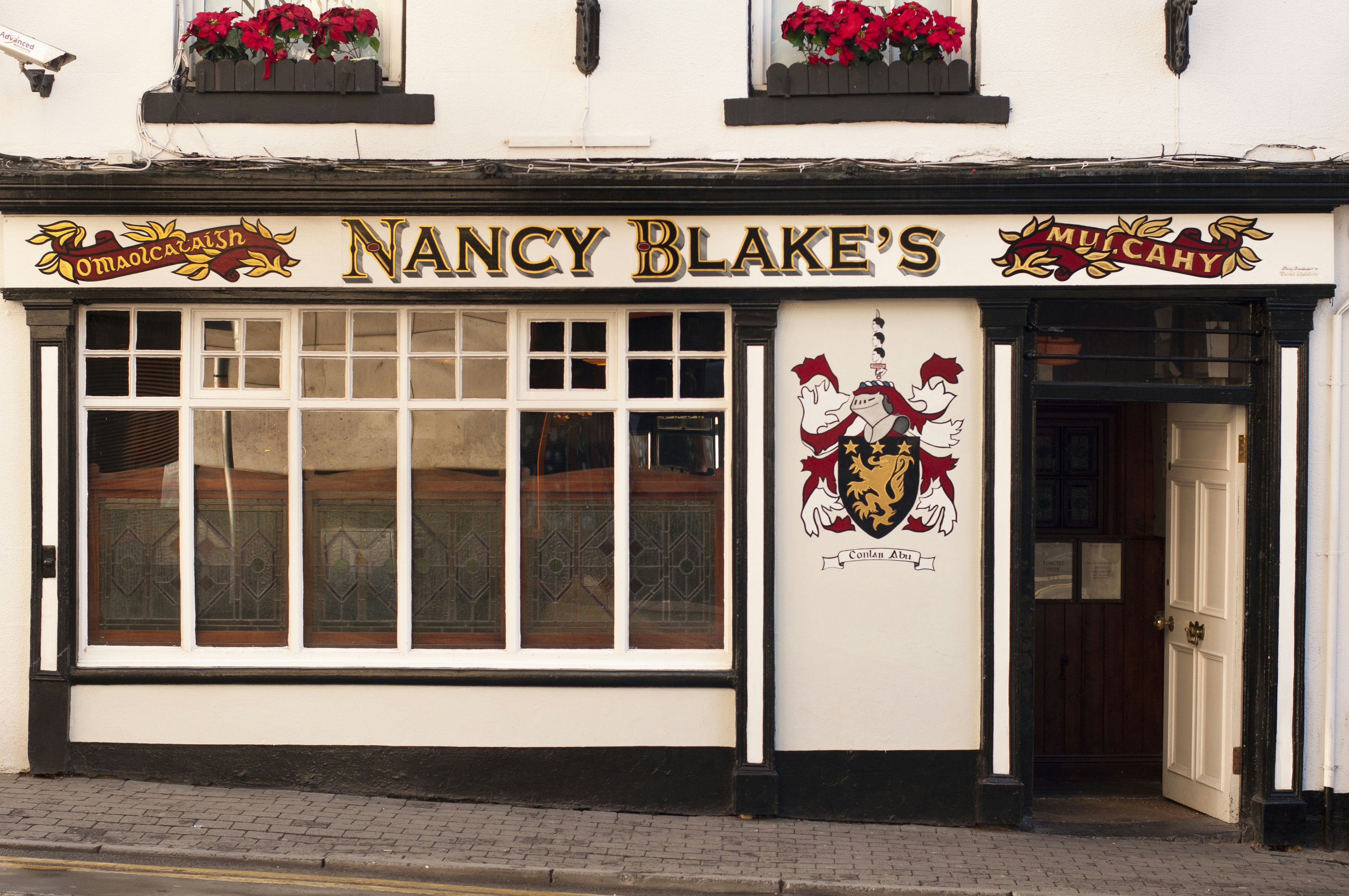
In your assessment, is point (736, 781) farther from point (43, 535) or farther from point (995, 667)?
point (43, 535)

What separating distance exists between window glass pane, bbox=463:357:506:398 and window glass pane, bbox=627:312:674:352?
845 mm

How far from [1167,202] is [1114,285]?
0.58 metres

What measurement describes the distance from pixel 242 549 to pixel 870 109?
493 cm

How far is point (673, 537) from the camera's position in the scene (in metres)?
7.14

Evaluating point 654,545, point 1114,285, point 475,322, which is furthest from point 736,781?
point 1114,285

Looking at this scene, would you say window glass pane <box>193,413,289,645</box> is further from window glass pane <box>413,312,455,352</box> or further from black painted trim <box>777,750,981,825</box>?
black painted trim <box>777,750,981,825</box>

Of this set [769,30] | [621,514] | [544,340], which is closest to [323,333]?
[544,340]

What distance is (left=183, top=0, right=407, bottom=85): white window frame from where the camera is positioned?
23.2ft

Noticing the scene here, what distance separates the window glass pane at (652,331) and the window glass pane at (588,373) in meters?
0.23

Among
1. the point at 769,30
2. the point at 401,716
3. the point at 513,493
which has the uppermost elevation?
the point at 769,30

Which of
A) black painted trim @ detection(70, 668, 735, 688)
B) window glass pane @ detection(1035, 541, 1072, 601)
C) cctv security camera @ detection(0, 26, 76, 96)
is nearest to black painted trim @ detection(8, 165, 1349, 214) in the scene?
cctv security camera @ detection(0, 26, 76, 96)

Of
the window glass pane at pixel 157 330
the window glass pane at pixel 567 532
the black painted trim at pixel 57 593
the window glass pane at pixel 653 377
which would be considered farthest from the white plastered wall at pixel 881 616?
the black painted trim at pixel 57 593

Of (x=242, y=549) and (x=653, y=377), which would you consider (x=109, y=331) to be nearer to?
(x=242, y=549)

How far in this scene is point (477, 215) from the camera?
683 centimetres
